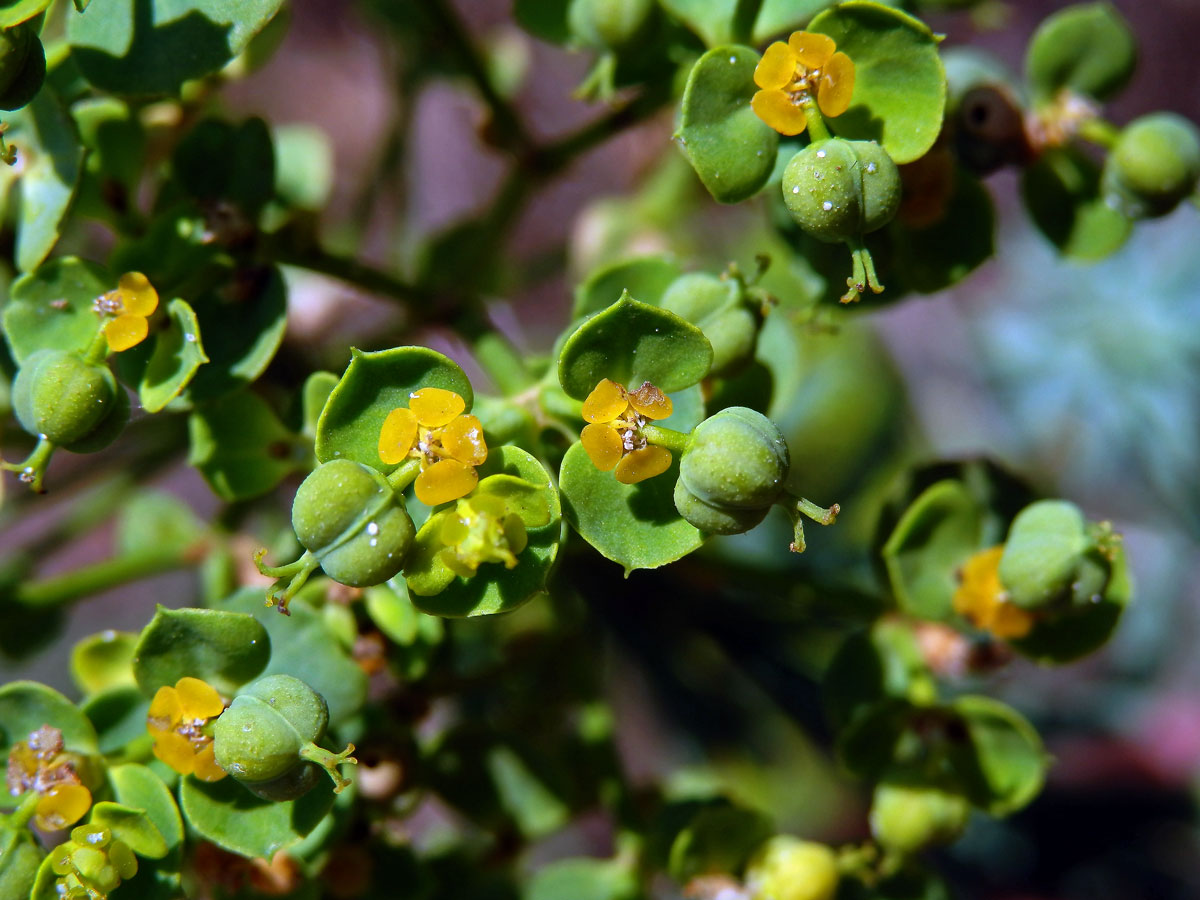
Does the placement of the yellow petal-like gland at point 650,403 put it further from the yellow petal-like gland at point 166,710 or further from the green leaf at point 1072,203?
the green leaf at point 1072,203

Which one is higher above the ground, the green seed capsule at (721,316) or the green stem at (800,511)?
the green seed capsule at (721,316)

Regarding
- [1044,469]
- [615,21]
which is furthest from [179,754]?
[1044,469]

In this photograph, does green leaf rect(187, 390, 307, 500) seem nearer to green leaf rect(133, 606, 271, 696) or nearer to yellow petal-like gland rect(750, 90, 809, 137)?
green leaf rect(133, 606, 271, 696)

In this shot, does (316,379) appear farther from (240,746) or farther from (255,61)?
(255,61)

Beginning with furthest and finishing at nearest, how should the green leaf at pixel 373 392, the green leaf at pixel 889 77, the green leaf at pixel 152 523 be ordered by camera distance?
the green leaf at pixel 152 523, the green leaf at pixel 889 77, the green leaf at pixel 373 392

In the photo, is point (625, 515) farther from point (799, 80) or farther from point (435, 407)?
point (799, 80)

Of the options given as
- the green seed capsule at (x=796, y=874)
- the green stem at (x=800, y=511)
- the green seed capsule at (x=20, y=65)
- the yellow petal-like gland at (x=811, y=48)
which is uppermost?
the green seed capsule at (x=20, y=65)

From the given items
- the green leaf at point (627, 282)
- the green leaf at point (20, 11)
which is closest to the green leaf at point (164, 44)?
the green leaf at point (20, 11)
